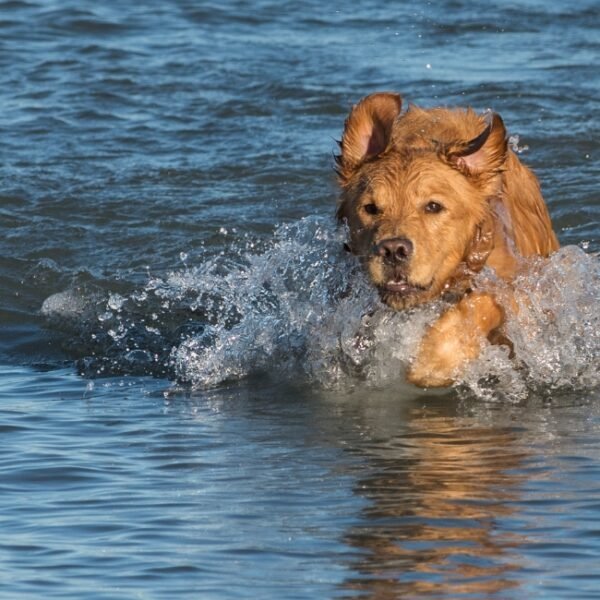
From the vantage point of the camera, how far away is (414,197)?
323 inches

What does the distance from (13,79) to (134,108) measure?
1.83 m

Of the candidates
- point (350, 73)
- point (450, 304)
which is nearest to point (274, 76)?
point (350, 73)

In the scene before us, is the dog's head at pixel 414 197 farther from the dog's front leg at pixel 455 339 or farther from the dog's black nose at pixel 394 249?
the dog's front leg at pixel 455 339

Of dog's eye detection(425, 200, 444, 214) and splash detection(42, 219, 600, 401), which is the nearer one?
dog's eye detection(425, 200, 444, 214)

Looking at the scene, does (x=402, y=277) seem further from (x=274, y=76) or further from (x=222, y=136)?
(x=274, y=76)

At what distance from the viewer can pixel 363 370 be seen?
9297mm

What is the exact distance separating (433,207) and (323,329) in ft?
4.25

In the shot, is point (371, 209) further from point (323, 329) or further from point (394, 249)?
point (323, 329)

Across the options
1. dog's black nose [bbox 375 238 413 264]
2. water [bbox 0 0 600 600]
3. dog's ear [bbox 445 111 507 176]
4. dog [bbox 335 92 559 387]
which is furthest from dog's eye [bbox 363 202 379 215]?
dog's ear [bbox 445 111 507 176]

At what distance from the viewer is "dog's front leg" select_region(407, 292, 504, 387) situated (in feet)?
27.9

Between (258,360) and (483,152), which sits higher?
(483,152)

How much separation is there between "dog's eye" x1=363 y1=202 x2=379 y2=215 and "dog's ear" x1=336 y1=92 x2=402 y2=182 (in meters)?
0.36

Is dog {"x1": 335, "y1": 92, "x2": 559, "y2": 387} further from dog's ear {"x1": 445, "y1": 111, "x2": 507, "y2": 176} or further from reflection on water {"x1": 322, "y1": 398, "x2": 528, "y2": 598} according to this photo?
reflection on water {"x1": 322, "y1": 398, "x2": 528, "y2": 598}

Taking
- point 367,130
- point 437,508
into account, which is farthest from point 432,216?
point 437,508
